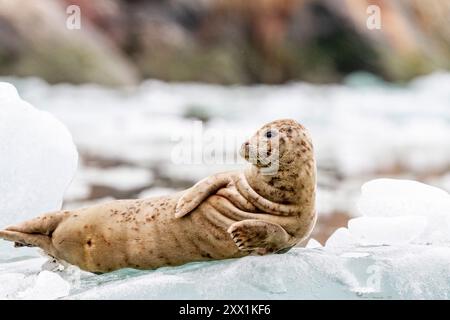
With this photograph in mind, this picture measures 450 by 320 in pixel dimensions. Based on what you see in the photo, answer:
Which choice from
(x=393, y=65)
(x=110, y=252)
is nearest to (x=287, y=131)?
(x=110, y=252)

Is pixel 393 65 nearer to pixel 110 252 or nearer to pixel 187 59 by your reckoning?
pixel 187 59

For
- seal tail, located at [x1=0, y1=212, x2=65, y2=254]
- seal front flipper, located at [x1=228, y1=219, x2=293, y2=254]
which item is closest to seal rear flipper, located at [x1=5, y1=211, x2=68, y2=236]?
seal tail, located at [x1=0, y1=212, x2=65, y2=254]

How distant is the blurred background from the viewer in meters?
9.94

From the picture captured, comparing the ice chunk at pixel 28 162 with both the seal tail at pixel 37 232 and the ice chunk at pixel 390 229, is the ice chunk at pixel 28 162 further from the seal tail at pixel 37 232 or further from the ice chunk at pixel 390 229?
the ice chunk at pixel 390 229

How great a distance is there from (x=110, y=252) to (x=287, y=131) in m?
0.68

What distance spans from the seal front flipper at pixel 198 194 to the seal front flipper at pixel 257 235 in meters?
0.18

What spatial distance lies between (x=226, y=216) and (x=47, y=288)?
0.58m

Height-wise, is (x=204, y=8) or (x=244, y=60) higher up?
(x=204, y=8)

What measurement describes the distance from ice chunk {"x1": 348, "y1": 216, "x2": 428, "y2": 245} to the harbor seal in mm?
312

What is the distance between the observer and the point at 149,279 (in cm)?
229

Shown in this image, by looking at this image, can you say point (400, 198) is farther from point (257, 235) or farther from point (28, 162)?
point (28, 162)

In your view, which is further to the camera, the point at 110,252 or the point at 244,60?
the point at 244,60

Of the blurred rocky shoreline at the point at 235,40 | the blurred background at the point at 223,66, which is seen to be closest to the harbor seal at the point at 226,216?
the blurred background at the point at 223,66

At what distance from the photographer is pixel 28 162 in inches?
117
